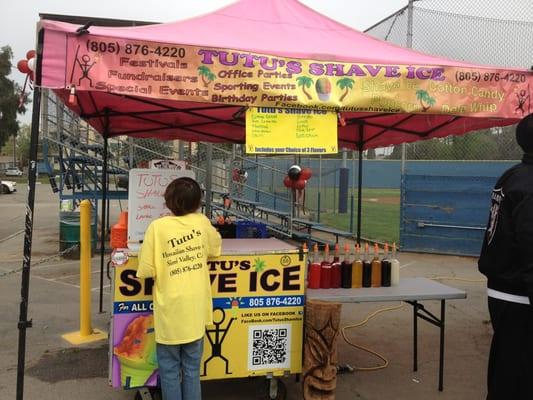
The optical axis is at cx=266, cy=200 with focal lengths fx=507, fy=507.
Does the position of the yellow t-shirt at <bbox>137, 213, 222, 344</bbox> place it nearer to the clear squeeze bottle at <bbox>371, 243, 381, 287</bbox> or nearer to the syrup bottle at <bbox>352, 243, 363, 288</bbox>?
the syrup bottle at <bbox>352, 243, 363, 288</bbox>

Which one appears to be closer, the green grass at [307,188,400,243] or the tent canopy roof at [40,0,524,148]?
the tent canopy roof at [40,0,524,148]

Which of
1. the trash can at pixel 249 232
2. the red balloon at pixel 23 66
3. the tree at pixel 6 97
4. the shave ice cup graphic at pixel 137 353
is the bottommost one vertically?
the shave ice cup graphic at pixel 137 353

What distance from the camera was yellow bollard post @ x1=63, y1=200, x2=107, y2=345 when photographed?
527cm

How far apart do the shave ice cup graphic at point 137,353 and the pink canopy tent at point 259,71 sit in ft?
2.12

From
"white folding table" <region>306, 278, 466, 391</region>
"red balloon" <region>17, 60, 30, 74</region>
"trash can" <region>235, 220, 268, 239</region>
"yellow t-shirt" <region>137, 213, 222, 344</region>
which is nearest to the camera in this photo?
"yellow t-shirt" <region>137, 213, 222, 344</region>

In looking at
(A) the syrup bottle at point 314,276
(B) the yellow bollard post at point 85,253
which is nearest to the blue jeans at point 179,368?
(A) the syrup bottle at point 314,276

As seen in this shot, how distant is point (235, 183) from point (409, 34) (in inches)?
232

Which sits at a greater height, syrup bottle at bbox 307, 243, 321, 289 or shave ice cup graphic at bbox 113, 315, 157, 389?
syrup bottle at bbox 307, 243, 321, 289

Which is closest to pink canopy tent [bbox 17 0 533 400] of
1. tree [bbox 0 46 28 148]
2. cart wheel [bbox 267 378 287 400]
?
cart wheel [bbox 267 378 287 400]

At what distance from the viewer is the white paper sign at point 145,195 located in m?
4.16

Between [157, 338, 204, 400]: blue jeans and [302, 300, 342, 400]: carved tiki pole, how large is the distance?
865mm

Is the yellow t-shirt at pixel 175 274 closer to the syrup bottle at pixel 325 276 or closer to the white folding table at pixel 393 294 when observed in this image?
the white folding table at pixel 393 294

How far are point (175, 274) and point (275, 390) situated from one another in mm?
1427

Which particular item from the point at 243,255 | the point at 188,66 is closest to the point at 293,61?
the point at 188,66
